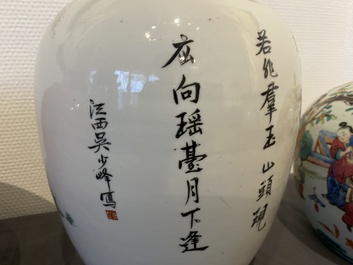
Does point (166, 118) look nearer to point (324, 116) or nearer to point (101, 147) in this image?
point (101, 147)

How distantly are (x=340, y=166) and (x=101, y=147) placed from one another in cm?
32

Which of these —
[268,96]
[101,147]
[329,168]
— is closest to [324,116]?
[329,168]

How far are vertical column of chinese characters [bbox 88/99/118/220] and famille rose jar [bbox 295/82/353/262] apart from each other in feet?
0.99

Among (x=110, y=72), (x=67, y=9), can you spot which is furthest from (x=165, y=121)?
(x=67, y=9)

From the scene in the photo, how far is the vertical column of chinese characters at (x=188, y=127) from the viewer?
0.31m

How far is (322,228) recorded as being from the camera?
1.73 ft

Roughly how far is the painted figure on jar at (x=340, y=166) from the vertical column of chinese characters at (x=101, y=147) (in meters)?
0.30

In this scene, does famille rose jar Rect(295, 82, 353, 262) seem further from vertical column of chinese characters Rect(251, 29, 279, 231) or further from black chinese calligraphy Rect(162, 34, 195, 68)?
black chinese calligraphy Rect(162, 34, 195, 68)

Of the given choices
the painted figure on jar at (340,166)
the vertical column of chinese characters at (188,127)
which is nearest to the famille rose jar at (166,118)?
the vertical column of chinese characters at (188,127)

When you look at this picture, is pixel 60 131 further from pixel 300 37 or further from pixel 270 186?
pixel 300 37

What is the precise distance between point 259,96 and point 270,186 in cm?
11

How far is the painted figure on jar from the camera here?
473mm

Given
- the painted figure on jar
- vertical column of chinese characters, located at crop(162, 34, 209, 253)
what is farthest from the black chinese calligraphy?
the painted figure on jar

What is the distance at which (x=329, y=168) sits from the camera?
0.49m
